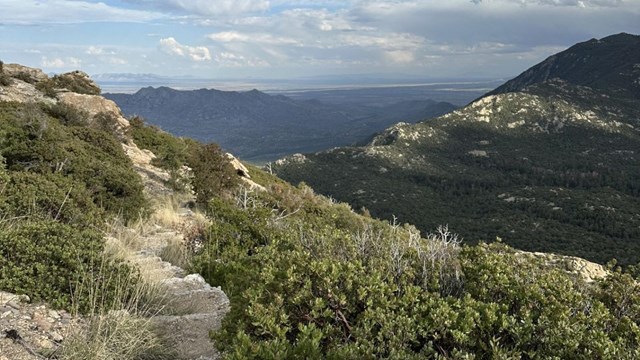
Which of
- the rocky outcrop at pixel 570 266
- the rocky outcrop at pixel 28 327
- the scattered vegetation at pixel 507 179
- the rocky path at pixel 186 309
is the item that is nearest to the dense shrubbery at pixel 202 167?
the rocky path at pixel 186 309

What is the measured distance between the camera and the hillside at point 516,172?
82000mm

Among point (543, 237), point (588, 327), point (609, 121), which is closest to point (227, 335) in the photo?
point (588, 327)

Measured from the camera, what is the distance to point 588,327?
3.44 meters

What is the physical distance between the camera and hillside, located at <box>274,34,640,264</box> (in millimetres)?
82000

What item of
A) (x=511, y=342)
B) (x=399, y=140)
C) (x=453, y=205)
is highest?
(x=511, y=342)

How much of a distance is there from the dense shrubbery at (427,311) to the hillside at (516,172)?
6418 centimetres

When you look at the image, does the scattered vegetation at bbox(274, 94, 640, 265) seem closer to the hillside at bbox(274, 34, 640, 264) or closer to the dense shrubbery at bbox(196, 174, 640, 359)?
the hillside at bbox(274, 34, 640, 264)

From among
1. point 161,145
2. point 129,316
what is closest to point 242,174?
point 161,145

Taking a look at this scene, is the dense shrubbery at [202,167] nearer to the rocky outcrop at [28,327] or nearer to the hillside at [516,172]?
the rocky outcrop at [28,327]

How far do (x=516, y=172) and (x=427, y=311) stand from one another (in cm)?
15042

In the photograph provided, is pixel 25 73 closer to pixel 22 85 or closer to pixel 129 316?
pixel 22 85

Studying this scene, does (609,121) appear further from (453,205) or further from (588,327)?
(588,327)

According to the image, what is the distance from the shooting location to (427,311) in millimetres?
3623

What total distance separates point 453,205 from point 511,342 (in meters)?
108
